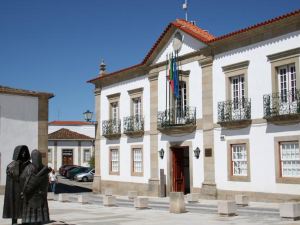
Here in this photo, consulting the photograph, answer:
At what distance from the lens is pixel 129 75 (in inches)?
991

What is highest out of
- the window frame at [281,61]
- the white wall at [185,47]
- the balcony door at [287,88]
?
the white wall at [185,47]

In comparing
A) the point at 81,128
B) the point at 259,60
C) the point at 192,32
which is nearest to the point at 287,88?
the point at 259,60

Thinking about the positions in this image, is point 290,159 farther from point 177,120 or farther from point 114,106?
point 114,106

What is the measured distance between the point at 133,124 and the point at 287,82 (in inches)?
362

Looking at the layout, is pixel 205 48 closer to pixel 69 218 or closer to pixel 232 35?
pixel 232 35

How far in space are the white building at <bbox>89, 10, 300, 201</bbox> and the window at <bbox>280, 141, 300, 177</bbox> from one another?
1.4 inches

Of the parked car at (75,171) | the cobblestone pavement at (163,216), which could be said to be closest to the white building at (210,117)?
the cobblestone pavement at (163,216)

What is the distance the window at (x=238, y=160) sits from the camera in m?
18.5

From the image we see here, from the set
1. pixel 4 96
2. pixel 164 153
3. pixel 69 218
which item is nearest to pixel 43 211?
pixel 69 218

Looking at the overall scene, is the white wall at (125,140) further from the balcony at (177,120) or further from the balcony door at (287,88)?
the balcony door at (287,88)

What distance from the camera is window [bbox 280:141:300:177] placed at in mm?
16781

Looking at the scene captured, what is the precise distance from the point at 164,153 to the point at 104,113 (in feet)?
18.8

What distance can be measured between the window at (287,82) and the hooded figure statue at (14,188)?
1019 centimetres

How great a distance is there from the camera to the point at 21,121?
984 inches
